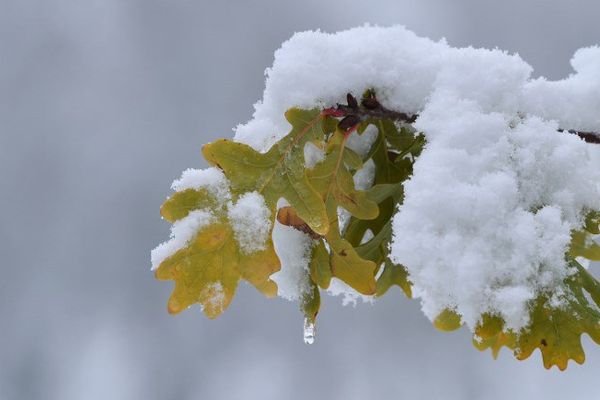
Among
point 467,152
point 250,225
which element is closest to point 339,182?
point 250,225

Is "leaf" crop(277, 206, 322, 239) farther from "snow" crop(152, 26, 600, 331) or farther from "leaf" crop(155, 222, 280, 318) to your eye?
"leaf" crop(155, 222, 280, 318)

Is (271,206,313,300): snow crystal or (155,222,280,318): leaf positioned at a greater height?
(155,222,280,318): leaf

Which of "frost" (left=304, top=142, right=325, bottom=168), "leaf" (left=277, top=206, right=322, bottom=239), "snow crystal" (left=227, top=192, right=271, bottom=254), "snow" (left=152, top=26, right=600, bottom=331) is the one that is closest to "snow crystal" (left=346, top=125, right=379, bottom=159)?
"snow" (left=152, top=26, right=600, bottom=331)

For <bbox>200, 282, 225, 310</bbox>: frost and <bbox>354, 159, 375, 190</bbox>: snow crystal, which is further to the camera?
<bbox>354, 159, 375, 190</bbox>: snow crystal

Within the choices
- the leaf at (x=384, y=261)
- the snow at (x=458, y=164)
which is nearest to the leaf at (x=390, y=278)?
the leaf at (x=384, y=261)

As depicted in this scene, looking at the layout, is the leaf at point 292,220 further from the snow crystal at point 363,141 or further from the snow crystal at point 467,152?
the snow crystal at point 363,141

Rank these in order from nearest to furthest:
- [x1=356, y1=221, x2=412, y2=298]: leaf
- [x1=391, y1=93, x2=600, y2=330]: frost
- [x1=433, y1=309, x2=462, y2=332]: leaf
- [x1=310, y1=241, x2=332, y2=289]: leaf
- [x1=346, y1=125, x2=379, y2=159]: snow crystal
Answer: [x1=391, y1=93, x2=600, y2=330]: frost < [x1=433, y1=309, x2=462, y2=332]: leaf < [x1=310, y1=241, x2=332, y2=289]: leaf < [x1=356, y1=221, x2=412, y2=298]: leaf < [x1=346, y1=125, x2=379, y2=159]: snow crystal

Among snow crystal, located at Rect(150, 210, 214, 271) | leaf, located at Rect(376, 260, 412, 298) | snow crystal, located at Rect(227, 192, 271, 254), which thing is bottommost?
leaf, located at Rect(376, 260, 412, 298)

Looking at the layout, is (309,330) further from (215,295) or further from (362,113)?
(362,113)
